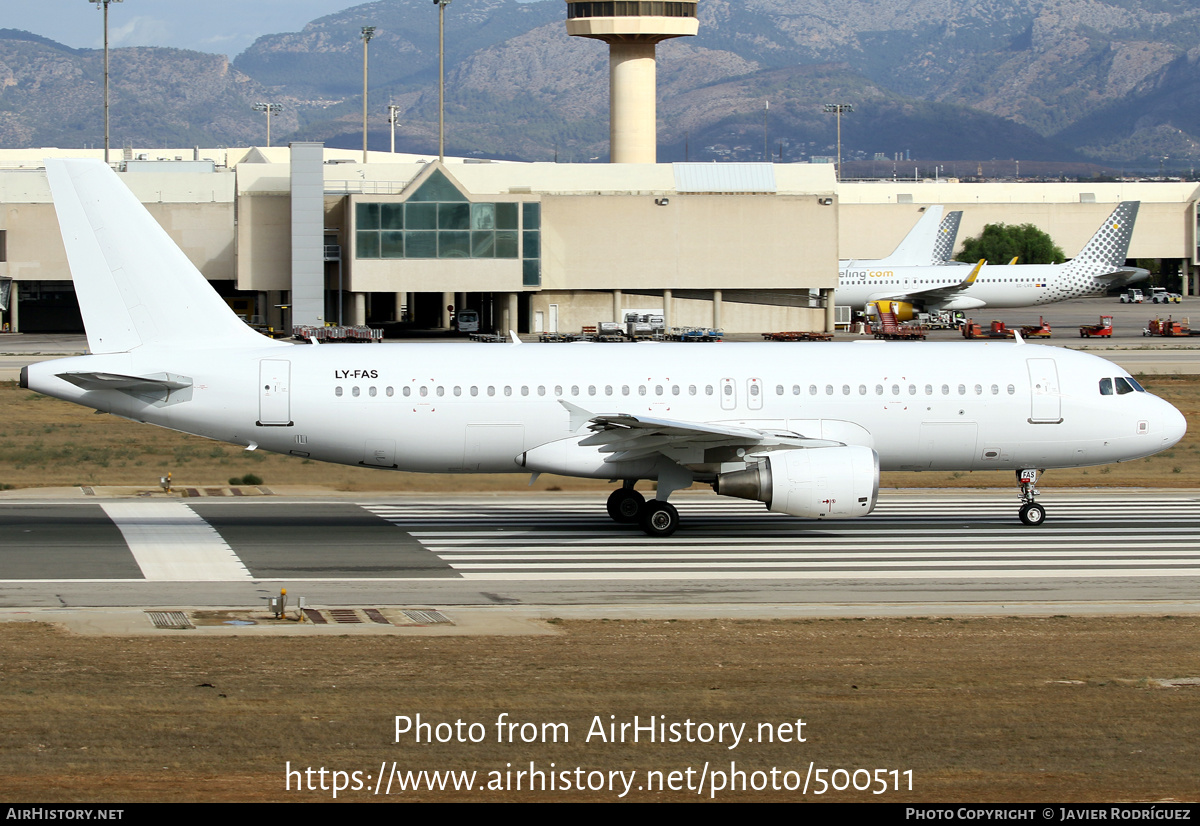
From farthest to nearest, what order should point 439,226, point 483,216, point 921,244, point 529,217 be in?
point 921,244
point 529,217
point 483,216
point 439,226

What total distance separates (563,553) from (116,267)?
1133cm

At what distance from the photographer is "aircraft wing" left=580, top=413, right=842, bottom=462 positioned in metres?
28.2

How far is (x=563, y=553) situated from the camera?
1102 inches

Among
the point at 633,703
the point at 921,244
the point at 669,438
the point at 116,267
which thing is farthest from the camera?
the point at 921,244

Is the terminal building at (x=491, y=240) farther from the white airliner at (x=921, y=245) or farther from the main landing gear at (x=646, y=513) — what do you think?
the main landing gear at (x=646, y=513)

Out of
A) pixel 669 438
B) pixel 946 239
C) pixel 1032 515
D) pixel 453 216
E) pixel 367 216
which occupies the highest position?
pixel 946 239

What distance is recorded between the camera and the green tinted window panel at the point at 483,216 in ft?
324

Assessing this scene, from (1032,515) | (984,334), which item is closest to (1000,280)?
(984,334)

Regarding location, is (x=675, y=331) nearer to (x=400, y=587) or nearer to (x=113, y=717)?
(x=400, y=587)

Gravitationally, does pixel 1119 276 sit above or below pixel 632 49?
below

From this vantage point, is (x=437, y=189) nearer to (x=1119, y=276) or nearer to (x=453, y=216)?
(x=453, y=216)

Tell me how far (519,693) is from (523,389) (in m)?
14.1

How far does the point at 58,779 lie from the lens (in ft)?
42.4

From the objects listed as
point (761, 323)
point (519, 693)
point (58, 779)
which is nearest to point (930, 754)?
point (519, 693)
